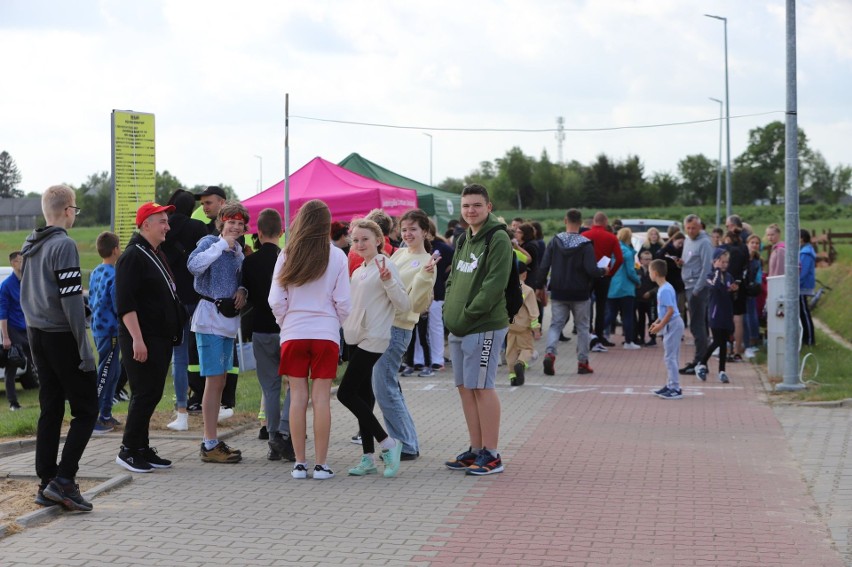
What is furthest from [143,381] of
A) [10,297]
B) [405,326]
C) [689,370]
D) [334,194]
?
[334,194]

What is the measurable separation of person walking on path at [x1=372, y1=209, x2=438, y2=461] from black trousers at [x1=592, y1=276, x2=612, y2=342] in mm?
9420

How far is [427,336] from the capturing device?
563 inches

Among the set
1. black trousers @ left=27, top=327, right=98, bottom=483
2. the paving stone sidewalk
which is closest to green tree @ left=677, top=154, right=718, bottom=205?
the paving stone sidewalk

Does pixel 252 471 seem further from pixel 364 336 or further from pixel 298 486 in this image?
pixel 364 336

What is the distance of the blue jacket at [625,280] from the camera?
691 inches

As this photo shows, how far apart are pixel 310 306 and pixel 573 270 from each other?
283 inches

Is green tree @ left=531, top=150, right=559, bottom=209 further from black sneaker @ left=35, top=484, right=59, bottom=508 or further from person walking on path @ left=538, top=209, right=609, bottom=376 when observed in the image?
black sneaker @ left=35, top=484, right=59, bottom=508

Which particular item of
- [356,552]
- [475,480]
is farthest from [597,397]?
[356,552]

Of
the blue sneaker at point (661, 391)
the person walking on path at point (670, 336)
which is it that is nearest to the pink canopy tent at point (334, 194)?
the person walking on path at point (670, 336)

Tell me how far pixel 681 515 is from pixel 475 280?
2187 mm

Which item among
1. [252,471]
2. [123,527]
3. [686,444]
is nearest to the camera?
[123,527]

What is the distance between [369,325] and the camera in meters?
7.63

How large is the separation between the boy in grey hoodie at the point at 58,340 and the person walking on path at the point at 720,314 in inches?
345

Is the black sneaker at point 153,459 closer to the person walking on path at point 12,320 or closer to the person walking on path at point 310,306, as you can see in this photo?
the person walking on path at point 310,306
